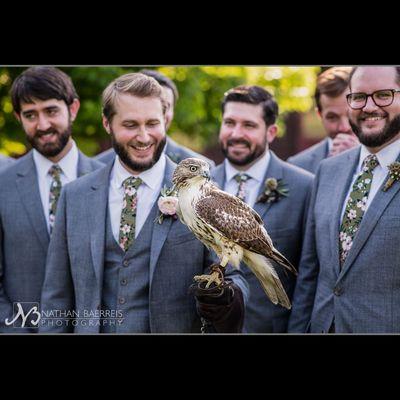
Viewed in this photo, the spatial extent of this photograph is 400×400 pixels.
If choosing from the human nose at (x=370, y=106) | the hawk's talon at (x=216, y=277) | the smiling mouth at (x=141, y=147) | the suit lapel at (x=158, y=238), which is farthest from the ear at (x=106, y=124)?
the human nose at (x=370, y=106)

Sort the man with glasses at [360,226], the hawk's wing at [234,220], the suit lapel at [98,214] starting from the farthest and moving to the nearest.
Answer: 1. the suit lapel at [98,214]
2. the man with glasses at [360,226]
3. the hawk's wing at [234,220]

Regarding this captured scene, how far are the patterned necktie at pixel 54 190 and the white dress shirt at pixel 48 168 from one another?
0.7 inches

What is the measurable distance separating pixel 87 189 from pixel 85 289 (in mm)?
648

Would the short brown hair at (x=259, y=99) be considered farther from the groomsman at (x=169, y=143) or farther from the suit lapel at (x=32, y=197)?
the suit lapel at (x=32, y=197)

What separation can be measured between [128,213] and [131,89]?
80 centimetres

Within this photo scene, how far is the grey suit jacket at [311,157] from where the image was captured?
15.6 feet

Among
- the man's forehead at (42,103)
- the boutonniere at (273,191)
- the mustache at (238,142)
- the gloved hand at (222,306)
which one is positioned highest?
the man's forehead at (42,103)

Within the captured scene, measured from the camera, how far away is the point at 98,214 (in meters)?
4.59

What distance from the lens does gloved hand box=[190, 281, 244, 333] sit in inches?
169

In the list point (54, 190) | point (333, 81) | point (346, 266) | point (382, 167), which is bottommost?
point (346, 266)

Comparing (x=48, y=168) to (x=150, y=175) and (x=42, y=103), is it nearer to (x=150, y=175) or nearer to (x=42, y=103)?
(x=42, y=103)

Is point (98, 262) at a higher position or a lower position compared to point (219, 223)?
lower

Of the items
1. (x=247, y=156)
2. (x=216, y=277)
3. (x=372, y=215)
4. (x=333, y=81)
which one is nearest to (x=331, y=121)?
(x=333, y=81)

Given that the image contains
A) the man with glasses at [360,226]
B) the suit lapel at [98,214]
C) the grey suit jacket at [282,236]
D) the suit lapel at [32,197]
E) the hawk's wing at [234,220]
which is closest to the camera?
the hawk's wing at [234,220]
